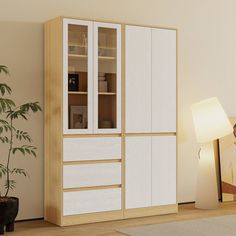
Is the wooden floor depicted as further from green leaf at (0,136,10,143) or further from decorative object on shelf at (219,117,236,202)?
green leaf at (0,136,10,143)

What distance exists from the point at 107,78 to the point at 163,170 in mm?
1101

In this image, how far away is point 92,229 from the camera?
4523 millimetres

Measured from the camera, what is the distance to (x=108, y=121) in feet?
16.1

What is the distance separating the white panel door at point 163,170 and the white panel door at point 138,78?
0.74 feet

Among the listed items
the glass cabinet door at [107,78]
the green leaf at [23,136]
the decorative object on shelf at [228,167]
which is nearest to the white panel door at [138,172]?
the glass cabinet door at [107,78]

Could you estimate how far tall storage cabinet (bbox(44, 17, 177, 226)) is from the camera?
15.4 feet

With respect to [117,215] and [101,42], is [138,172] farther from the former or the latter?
[101,42]

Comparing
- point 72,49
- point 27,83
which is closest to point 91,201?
point 27,83

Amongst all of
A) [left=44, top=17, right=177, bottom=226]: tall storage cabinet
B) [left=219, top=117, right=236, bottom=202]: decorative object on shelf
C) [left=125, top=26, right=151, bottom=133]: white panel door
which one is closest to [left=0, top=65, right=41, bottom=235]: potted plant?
[left=44, top=17, right=177, bottom=226]: tall storage cabinet

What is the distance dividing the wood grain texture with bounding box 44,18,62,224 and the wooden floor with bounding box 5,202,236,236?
0.16 meters

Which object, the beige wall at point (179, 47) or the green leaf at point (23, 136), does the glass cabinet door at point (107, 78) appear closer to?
the beige wall at point (179, 47)

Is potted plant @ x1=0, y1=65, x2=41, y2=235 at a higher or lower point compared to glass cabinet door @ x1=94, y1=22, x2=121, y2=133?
lower

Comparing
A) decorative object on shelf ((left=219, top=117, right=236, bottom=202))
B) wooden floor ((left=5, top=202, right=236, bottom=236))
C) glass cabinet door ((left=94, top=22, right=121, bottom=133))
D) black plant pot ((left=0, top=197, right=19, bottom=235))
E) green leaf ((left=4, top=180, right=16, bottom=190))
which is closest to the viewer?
black plant pot ((left=0, top=197, right=19, bottom=235))

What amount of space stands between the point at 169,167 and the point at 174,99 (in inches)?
27.1
